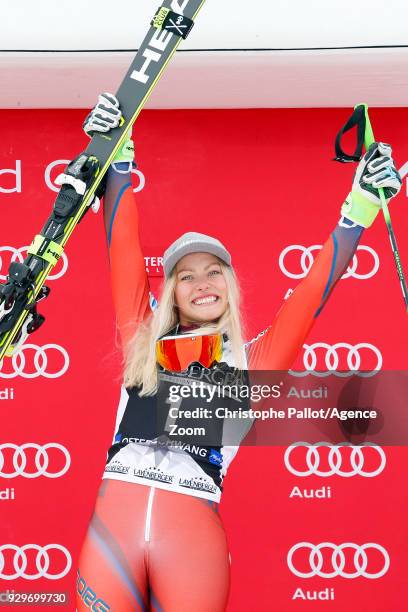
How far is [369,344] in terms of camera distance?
11.6 ft

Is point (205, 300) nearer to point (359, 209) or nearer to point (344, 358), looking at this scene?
point (359, 209)

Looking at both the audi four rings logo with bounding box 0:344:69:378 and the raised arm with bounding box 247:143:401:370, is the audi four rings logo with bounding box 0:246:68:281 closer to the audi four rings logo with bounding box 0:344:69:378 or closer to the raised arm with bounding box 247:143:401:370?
the audi four rings logo with bounding box 0:344:69:378

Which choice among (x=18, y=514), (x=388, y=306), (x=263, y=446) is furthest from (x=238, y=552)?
(x=388, y=306)


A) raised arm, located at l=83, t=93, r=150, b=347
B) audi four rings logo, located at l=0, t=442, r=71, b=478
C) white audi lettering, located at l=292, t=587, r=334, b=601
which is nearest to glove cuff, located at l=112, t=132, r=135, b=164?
raised arm, located at l=83, t=93, r=150, b=347

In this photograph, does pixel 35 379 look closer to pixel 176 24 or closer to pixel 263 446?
pixel 263 446

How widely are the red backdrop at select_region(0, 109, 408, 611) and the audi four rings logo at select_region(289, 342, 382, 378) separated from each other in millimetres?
14

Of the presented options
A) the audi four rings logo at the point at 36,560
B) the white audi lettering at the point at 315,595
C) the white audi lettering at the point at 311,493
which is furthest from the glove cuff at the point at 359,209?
the audi four rings logo at the point at 36,560

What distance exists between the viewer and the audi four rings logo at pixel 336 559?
3502mm

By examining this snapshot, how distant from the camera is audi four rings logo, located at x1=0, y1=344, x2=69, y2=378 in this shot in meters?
3.54

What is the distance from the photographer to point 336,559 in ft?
11.5

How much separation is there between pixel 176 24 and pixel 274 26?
546 millimetres

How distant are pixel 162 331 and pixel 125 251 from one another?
9.8 inches

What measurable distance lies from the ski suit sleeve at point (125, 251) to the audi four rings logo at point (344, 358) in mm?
1114

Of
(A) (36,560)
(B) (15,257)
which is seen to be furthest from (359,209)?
(A) (36,560)
